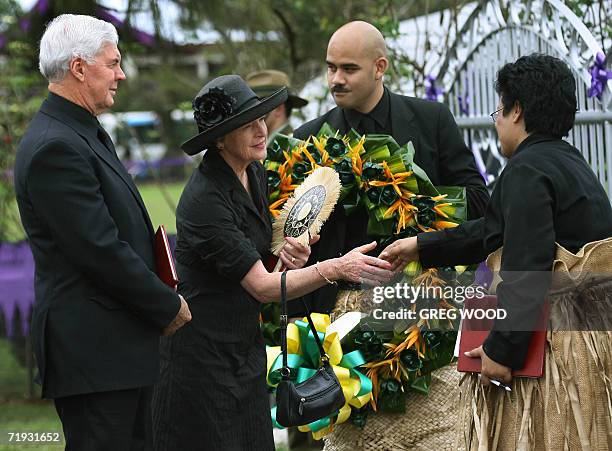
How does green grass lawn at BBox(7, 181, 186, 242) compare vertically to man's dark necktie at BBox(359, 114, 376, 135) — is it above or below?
below

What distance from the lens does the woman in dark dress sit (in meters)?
3.54

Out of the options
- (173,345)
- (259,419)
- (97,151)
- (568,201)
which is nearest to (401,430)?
(259,419)

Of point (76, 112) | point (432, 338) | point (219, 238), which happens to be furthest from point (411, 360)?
point (76, 112)

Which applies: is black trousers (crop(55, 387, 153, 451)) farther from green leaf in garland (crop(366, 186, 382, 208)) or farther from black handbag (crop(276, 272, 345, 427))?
green leaf in garland (crop(366, 186, 382, 208))

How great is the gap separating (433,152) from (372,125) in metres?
0.32

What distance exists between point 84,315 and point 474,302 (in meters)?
1.39

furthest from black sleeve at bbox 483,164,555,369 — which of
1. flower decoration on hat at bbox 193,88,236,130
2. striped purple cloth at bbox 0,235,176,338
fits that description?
striped purple cloth at bbox 0,235,176,338

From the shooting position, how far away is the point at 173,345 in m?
4.17

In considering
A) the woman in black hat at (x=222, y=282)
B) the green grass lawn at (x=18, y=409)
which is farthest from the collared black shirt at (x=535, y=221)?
the green grass lawn at (x=18, y=409)

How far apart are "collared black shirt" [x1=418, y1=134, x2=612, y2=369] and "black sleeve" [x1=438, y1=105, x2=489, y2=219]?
1.11m

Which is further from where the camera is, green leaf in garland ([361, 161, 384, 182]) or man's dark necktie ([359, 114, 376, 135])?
man's dark necktie ([359, 114, 376, 135])

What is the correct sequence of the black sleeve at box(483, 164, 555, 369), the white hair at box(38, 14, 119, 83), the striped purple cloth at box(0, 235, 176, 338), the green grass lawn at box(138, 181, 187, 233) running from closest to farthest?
1. the black sleeve at box(483, 164, 555, 369)
2. the white hair at box(38, 14, 119, 83)
3. the striped purple cloth at box(0, 235, 176, 338)
4. the green grass lawn at box(138, 181, 187, 233)

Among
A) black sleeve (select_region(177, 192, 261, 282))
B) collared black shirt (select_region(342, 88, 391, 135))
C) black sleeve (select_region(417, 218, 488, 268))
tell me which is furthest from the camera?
collared black shirt (select_region(342, 88, 391, 135))

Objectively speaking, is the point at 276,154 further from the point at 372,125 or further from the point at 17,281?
the point at 17,281
